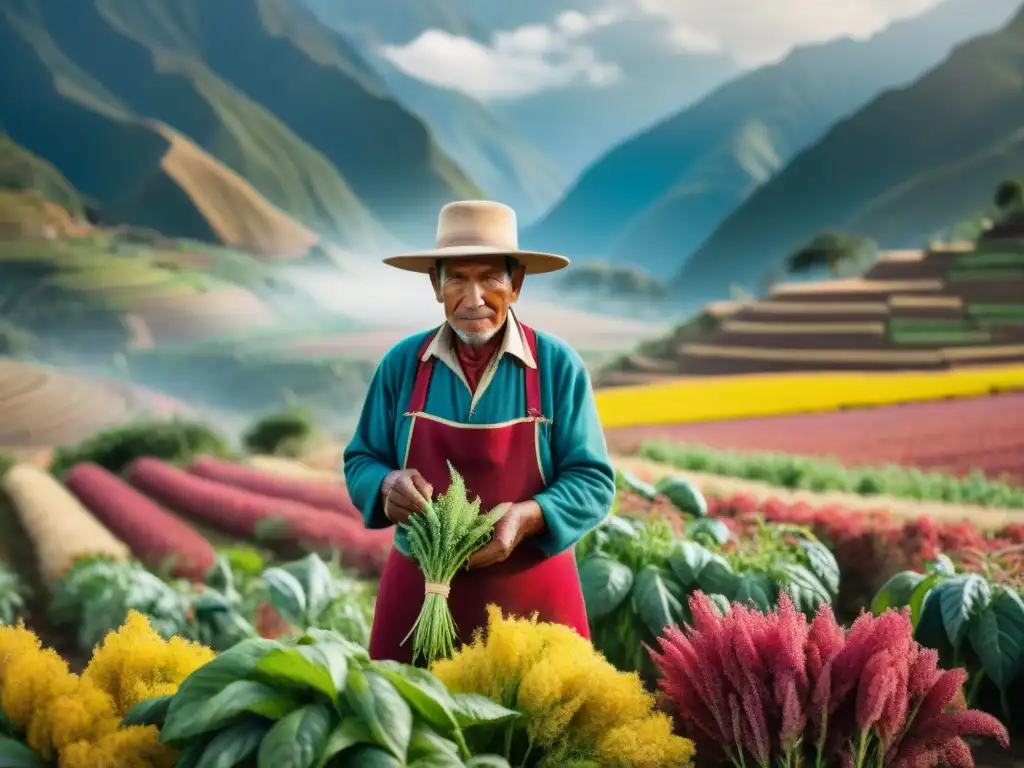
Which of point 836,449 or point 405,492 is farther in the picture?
point 836,449

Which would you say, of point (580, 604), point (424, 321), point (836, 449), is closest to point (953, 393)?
point (836, 449)

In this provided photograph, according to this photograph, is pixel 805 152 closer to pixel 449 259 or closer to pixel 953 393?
pixel 953 393

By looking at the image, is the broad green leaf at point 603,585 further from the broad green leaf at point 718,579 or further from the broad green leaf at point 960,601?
the broad green leaf at point 960,601

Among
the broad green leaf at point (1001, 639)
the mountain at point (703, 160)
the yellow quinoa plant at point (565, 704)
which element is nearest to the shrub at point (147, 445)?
the mountain at point (703, 160)

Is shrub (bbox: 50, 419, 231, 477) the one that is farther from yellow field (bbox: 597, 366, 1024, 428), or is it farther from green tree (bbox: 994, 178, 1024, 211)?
green tree (bbox: 994, 178, 1024, 211)

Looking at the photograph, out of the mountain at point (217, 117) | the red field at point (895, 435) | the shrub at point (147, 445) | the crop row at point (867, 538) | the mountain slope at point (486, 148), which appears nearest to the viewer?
the crop row at point (867, 538)

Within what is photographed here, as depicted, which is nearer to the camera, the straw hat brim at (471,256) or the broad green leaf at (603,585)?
the straw hat brim at (471,256)

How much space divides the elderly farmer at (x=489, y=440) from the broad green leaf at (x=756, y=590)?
0.67 meters

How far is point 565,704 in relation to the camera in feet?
4.79

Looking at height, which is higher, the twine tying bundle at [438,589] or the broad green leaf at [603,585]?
the twine tying bundle at [438,589]

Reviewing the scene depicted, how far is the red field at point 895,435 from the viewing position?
18.0 ft

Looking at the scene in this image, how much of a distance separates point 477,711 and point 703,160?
788cm

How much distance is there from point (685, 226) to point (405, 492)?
22.7 ft

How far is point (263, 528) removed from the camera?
5031 millimetres
